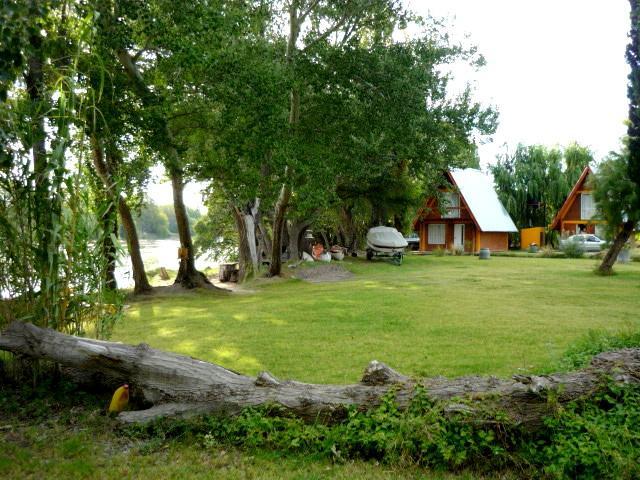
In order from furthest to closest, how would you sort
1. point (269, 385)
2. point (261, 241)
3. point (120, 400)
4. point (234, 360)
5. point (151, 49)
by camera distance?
point (261, 241) → point (151, 49) → point (234, 360) → point (120, 400) → point (269, 385)

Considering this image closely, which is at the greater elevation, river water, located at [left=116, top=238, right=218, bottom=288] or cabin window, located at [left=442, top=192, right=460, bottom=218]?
cabin window, located at [left=442, top=192, right=460, bottom=218]

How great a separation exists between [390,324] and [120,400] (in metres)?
6.59

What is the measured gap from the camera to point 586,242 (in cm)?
3934

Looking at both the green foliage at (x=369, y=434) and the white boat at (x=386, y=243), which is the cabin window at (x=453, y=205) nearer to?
the white boat at (x=386, y=243)

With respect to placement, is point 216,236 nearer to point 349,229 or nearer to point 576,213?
point 349,229

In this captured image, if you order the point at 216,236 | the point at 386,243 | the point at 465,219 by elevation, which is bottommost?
the point at 386,243

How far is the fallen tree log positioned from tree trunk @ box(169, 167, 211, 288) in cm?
1365

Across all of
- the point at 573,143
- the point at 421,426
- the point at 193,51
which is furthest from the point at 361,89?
the point at 573,143

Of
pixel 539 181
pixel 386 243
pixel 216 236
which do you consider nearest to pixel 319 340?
pixel 386 243

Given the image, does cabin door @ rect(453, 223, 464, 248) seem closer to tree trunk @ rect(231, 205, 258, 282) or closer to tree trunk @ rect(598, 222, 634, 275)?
tree trunk @ rect(598, 222, 634, 275)

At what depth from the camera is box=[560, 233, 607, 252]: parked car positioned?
3556 centimetres

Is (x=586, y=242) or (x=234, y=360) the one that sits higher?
(x=586, y=242)

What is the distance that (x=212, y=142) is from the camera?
1731 centimetres

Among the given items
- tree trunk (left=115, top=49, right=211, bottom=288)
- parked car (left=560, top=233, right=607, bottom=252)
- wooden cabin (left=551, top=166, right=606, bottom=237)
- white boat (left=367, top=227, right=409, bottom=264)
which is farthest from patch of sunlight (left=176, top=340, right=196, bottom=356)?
wooden cabin (left=551, top=166, right=606, bottom=237)
